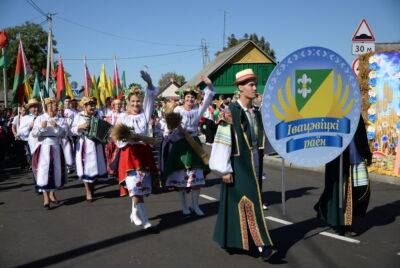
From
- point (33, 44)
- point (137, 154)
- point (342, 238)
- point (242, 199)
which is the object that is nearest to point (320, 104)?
point (242, 199)

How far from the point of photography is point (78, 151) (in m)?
8.62

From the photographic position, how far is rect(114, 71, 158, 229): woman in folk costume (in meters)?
6.02

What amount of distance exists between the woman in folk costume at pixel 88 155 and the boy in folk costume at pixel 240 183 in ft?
13.8

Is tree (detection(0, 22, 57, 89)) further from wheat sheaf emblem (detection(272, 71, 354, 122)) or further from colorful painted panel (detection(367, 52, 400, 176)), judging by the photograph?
wheat sheaf emblem (detection(272, 71, 354, 122))

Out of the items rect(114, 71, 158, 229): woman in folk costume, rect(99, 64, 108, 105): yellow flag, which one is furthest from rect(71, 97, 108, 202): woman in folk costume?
rect(99, 64, 108, 105): yellow flag

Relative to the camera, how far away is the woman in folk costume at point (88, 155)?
8242 millimetres

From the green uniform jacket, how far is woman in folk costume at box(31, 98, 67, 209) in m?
4.20

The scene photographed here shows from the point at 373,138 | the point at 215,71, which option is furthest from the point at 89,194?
the point at 215,71

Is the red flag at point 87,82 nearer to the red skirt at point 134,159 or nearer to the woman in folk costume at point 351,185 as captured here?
the red skirt at point 134,159

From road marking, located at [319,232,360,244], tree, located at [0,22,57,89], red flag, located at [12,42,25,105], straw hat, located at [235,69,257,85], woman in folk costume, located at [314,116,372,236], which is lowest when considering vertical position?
road marking, located at [319,232,360,244]

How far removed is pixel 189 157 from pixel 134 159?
1.12 meters

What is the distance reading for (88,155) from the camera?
851 centimetres

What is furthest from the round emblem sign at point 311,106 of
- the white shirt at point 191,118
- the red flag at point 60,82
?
the red flag at point 60,82

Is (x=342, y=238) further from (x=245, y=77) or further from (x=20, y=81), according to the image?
(x=20, y=81)
